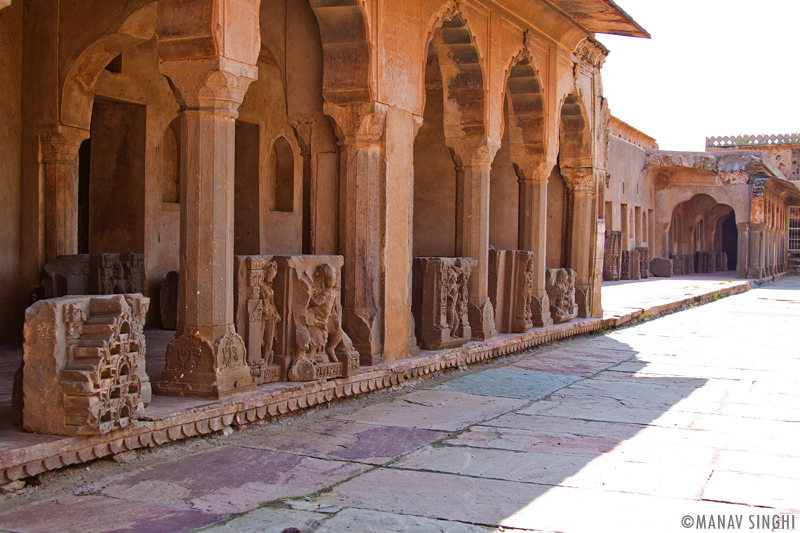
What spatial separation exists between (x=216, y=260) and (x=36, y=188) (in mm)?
3637

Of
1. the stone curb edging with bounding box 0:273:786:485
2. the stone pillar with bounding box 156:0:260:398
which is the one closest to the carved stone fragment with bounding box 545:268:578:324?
the stone curb edging with bounding box 0:273:786:485

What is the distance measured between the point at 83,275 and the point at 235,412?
134 inches

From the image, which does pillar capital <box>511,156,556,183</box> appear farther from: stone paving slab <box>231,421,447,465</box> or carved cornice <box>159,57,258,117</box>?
carved cornice <box>159,57,258,117</box>

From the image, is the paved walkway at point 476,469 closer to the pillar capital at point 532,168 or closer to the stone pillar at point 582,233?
the pillar capital at point 532,168

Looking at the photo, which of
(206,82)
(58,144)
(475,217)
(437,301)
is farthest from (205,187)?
(475,217)

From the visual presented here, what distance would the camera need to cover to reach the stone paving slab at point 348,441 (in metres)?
4.88

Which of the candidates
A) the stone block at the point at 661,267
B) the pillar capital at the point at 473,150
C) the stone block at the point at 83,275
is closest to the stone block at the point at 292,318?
the stone block at the point at 83,275

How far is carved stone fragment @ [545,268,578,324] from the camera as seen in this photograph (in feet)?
37.3

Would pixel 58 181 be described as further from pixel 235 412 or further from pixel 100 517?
pixel 100 517

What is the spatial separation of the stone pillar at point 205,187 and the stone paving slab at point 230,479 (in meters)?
0.62

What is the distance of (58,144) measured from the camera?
7.82 m

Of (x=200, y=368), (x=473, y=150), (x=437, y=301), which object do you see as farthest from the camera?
(x=473, y=150)

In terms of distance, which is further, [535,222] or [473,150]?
[535,222]

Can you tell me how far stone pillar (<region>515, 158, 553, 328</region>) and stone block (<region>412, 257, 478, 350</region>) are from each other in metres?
2.47
